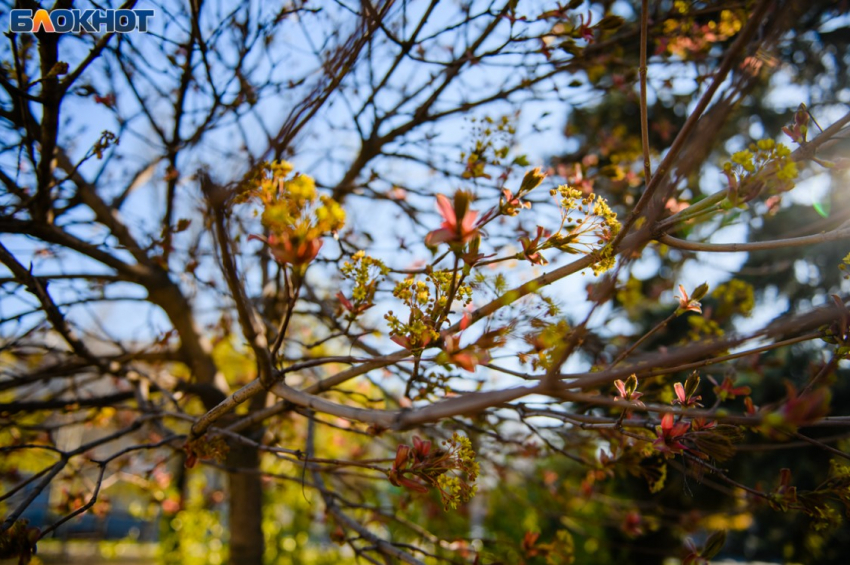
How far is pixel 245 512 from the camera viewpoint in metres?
3.22

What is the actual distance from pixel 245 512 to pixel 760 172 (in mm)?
3307

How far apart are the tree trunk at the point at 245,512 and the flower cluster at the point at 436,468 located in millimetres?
2092

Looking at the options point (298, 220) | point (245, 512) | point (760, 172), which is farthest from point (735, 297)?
point (245, 512)

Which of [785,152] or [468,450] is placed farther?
[468,450]

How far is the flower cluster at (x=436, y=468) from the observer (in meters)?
1.37

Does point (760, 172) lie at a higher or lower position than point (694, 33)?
lower

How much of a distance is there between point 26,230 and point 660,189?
8.63ft

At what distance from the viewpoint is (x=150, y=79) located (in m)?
2.70

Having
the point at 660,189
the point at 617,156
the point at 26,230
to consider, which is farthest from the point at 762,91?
the point at 26,230

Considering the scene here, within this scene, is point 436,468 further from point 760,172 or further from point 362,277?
point 760,172

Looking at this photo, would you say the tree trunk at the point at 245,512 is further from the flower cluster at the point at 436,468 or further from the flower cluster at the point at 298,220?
the flower cluster at the point at 298,220

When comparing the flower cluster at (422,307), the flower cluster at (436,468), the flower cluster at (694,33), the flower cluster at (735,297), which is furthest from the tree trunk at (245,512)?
the flower cluster at (694,33)

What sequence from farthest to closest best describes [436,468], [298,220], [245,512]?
1. [245,512]
2. [436,468]
3. [298,220]

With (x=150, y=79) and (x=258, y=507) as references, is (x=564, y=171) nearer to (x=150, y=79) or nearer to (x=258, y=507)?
(x=150, y=79)
